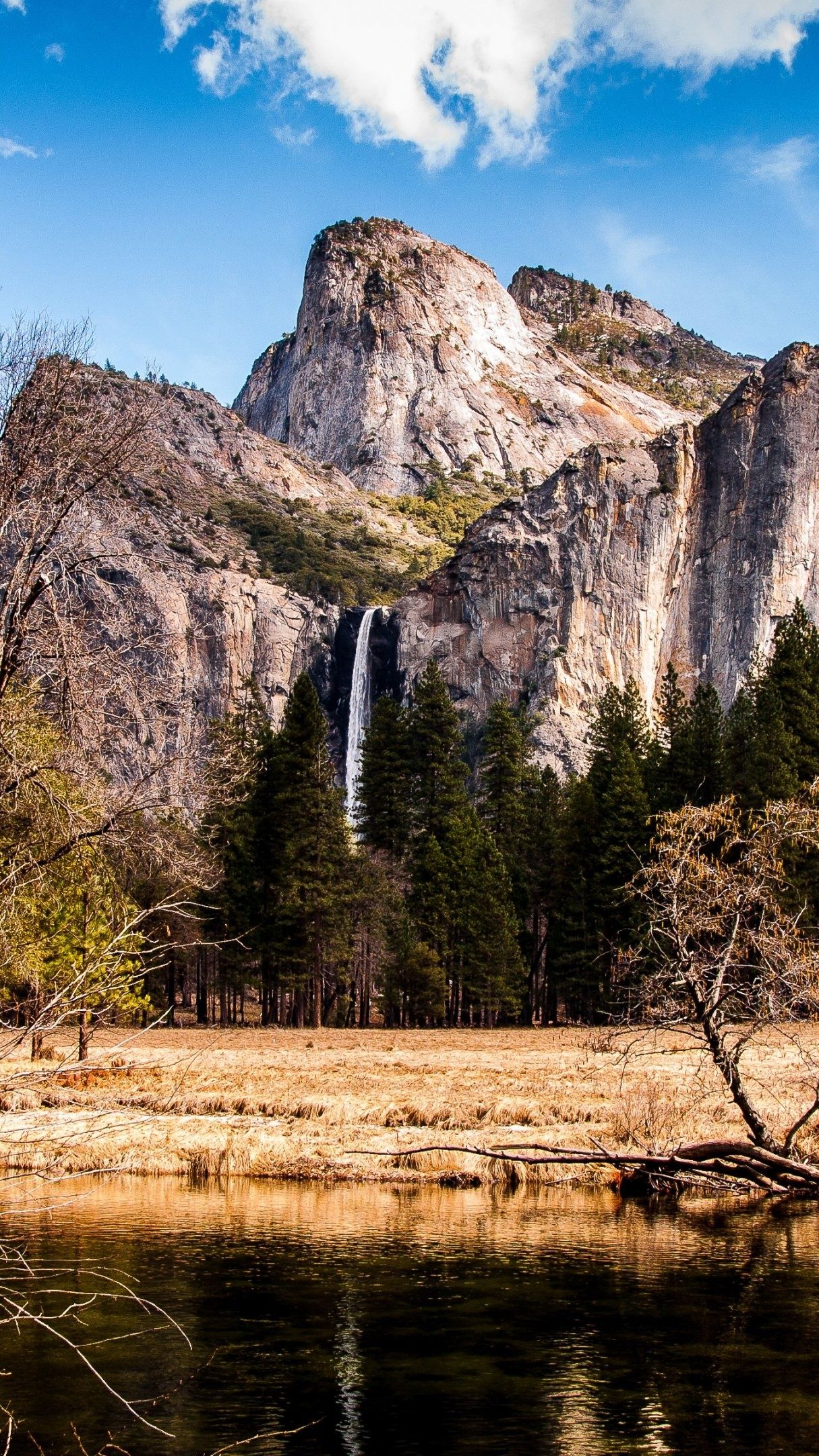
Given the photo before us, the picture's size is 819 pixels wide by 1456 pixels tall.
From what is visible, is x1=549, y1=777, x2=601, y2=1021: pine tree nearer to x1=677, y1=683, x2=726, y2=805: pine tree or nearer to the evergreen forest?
the evergreen forest

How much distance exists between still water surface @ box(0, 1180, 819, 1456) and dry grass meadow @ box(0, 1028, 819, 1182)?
1637 millimetres

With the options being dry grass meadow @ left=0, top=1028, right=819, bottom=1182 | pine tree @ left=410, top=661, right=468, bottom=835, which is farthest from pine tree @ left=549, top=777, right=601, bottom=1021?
dry grass meadow @ left=0, top=1028, right=819, bottom=1182

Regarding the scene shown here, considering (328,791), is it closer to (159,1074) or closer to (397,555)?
(159,1074)

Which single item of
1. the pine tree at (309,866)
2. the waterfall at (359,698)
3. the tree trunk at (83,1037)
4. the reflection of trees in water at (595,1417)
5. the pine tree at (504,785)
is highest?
the waterfall at (359,698)

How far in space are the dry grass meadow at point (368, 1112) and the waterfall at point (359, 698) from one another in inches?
3183

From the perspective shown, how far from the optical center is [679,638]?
415 feet

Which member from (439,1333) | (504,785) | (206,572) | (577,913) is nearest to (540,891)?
(577,913)

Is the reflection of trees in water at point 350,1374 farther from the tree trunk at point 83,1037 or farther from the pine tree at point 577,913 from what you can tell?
the pine tree at point 577,913

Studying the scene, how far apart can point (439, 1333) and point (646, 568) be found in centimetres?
11597

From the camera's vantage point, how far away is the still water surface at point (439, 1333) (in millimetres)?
11367

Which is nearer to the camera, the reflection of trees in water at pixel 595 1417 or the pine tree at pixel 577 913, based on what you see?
the reflection of trees in water at pixel 595 1417

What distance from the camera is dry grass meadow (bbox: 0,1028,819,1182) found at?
24047 millimetres

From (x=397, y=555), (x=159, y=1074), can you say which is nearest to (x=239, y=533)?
(x=397, y=555)

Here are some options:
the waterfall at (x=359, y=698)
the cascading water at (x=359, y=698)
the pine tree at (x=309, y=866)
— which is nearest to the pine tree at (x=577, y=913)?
the pine tree at (x=309, y=866)
